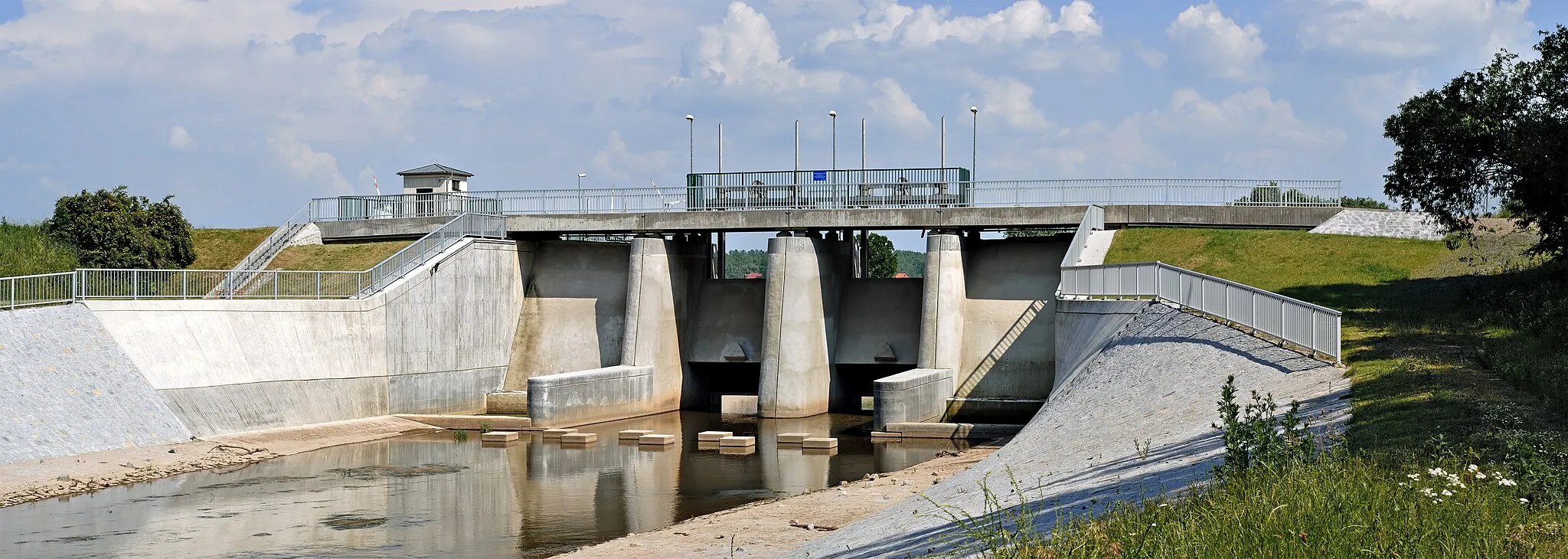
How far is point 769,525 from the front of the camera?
23594mm

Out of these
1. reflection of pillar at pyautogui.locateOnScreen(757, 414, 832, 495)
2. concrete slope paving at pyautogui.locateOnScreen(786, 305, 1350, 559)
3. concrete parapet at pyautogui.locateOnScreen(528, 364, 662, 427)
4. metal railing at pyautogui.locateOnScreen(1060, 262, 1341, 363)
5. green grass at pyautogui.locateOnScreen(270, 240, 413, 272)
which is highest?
green grass at pyautogui.locateOnScreen(270, 240, 413, 272)

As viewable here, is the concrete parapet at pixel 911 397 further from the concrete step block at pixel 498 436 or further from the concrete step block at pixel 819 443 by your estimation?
the concrete step block at pixel 498 436

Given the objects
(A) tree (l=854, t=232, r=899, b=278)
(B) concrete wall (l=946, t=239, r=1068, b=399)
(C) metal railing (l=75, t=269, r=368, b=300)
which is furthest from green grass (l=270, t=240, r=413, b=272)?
(A) tree (l=854, t=232, r=899, b=278)

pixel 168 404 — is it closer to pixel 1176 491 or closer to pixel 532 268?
pixel 532 268

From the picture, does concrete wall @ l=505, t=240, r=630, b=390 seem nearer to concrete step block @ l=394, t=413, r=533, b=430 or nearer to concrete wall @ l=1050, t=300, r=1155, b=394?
concrete step block @ l=394, t=413, r=533, b=430

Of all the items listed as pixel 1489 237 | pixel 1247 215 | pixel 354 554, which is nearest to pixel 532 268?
pixel 1247 215

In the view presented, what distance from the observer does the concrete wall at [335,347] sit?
34.3 m

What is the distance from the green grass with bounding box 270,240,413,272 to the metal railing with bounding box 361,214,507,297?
1.60 metres

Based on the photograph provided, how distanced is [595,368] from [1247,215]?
22.6 m

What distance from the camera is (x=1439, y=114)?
31750mm

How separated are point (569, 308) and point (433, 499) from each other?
68.4ft

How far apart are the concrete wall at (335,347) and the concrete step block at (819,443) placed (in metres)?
12.8

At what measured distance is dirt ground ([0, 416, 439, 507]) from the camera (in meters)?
27.5

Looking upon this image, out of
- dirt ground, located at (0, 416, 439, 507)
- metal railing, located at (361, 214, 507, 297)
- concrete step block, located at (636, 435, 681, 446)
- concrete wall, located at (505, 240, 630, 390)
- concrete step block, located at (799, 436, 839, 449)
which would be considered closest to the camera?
dirt ground, located at (0, 416, 439, 507)
